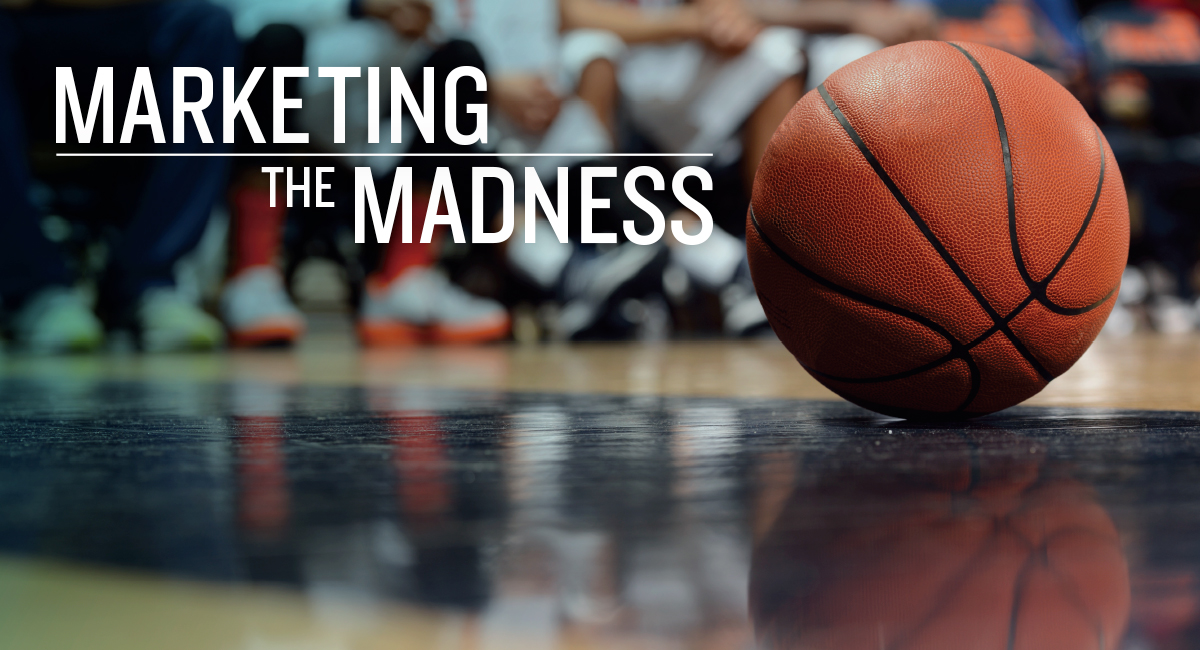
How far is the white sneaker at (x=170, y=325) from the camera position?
2.59 m

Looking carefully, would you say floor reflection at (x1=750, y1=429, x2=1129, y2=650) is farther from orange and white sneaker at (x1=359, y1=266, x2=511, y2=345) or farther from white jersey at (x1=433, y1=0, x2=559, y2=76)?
white jersey at (x1=433, y1=0, x2=559, y2=76)

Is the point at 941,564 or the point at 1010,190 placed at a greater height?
the point at 1010,190

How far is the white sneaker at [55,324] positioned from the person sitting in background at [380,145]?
1.32 feet

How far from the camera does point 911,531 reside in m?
0.56

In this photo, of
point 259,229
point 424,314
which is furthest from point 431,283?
point 259,229

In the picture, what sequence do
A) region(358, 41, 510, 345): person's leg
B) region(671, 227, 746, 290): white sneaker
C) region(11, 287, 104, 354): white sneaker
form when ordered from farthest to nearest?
region(671, 227, 746, 290): white sneaker → region(358, 41, 510, 345): person's leg → region(11, 287, 104, 354): white sneaker

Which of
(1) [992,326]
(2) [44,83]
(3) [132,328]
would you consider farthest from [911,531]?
(2) [44,83]

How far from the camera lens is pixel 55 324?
257cm

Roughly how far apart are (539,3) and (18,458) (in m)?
2.79

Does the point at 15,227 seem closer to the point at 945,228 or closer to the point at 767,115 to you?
the point at 767,115

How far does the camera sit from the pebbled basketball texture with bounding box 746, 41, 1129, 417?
96 cm

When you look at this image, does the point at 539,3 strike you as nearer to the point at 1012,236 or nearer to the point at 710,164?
the point at 710,164

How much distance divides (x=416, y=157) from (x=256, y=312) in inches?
25.8

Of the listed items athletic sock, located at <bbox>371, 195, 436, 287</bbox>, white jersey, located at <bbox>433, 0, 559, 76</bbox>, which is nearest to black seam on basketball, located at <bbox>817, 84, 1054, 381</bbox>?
athletic sock, located at <bbox>371, 195, 436, 287</bbox>
